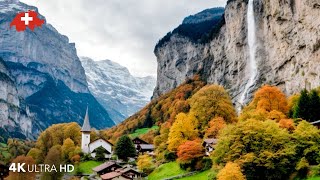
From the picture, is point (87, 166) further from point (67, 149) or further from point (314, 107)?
point (314, 107)

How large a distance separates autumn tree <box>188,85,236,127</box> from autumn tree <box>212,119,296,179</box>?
24944mm

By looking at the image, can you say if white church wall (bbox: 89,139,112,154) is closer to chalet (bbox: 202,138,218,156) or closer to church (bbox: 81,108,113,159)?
church (bbox: 81,108,113,159)

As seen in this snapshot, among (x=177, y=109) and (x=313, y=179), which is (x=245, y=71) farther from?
(x=313, y=179)

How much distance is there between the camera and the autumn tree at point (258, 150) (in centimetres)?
4634

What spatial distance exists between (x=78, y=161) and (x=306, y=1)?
54.0 meters

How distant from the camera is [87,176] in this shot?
266 feet

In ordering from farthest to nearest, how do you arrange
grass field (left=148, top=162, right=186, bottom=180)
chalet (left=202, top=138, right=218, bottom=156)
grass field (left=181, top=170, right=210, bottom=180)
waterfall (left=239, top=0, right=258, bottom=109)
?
waterfall (left=239, top=0, right=258, bottom=109) → grass field (left=148, top=162, right=186, bottom=180) → chalet (left=202, top=138, right=218, bottom=156) → grass field (left=181, top=170, right=210, bottom=180)

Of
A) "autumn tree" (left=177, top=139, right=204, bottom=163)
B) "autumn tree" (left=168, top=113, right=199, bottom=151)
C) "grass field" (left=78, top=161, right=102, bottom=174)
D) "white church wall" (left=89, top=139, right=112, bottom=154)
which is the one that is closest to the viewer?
"autumn tree" (left=177, top=139, right=204, bottom=163)

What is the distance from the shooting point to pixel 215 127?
6919cm

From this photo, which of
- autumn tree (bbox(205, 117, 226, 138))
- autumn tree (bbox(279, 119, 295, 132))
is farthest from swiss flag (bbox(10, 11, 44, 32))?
autumn tree (bbox(205, 117, 226, 138))

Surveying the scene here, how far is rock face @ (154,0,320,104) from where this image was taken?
3078 inches

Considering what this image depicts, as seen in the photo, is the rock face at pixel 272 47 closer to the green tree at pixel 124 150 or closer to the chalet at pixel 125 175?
the green tree at pixel 124 150

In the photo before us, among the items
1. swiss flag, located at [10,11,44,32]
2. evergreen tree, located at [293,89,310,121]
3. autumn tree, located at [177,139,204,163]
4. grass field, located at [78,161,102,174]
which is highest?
swiss flag, located at [10,11,44,32]

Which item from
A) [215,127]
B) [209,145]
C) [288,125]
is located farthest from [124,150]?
[288,125]
